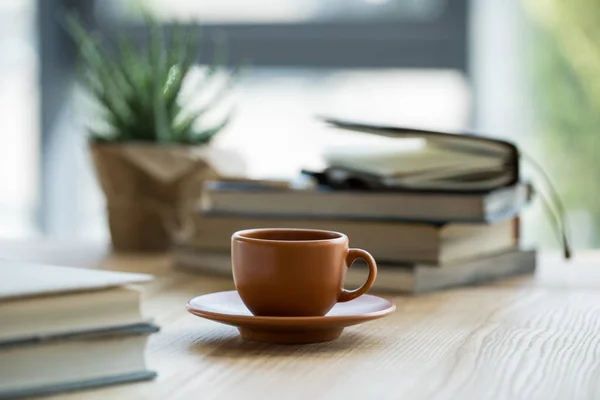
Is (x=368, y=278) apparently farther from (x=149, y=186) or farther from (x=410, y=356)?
(x=149, y=186)

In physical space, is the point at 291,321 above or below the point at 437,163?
below

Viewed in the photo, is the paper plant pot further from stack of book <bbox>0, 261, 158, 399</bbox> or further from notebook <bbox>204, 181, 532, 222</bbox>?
stack of book <bbox>0, 261, 158, 399</bbox>

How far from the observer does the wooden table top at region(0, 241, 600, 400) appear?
637mm

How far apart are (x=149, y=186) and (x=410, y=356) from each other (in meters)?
0.80

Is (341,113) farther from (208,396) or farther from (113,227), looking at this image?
(208,396)

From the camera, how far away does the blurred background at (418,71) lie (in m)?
2.39

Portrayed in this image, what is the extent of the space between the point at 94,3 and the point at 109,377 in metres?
2.11

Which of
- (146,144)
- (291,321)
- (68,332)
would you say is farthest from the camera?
(146,144)

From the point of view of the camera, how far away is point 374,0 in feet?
7.93

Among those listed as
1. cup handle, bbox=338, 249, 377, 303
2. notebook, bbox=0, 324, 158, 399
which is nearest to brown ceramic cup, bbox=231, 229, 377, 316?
cup handle, bbox=338, 249, 377, 303

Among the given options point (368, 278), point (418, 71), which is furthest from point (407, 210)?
point (418, 71)

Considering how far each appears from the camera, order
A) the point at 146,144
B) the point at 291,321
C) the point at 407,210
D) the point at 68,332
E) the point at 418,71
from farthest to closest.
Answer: the point at 418,71 < the point at 146,144 < the point at 407,210 < the point at 291,321 < the point at 68,332

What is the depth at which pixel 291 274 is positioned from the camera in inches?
29.9

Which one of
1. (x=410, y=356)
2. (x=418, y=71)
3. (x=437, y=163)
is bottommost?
(x=410, y=356)
